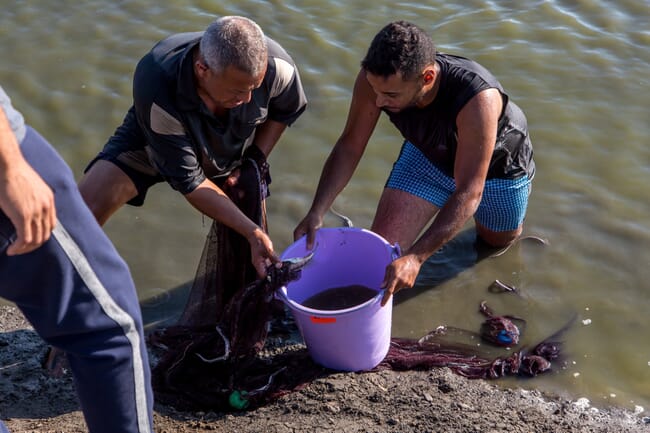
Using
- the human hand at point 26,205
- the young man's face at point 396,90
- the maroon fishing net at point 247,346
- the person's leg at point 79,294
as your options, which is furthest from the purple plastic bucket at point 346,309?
the human hand at point 26,205

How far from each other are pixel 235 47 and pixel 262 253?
0.92m

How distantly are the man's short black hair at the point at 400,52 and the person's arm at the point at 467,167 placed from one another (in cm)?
35

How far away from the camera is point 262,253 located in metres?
3.48

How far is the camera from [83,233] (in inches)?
92.2

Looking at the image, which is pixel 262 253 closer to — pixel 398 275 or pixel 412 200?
pixel 398 275

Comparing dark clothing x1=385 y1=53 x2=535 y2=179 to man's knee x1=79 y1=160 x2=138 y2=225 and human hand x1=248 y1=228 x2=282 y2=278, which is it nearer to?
human hand x1=248 y1=228 x2=282 y2=278

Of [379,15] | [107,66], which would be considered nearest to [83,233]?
[107,66]

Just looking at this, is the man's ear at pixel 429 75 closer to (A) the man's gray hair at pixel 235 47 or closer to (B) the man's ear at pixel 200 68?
(A) the man's gray hair at pixel 235 47

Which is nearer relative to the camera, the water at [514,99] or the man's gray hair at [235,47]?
the man's gray hair at [235,47]

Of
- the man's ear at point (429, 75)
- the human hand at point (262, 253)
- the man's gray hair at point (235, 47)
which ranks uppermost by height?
the man's gray hair at point (235, 47)

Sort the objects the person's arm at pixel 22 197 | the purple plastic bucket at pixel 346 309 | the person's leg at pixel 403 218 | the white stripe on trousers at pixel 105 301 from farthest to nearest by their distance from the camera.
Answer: the person's leg at pixel 403 218 → the purple plastic bucket at pixel 346 309 → the white stripe on trousers at pixel 105 301 → the person's arm at pixel 22 197

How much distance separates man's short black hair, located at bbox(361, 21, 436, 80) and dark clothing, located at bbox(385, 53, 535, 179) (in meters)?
0.28

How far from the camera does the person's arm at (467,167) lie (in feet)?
11.5

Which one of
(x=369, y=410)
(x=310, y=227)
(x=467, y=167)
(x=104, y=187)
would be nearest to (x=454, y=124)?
(x=467, y=167)
